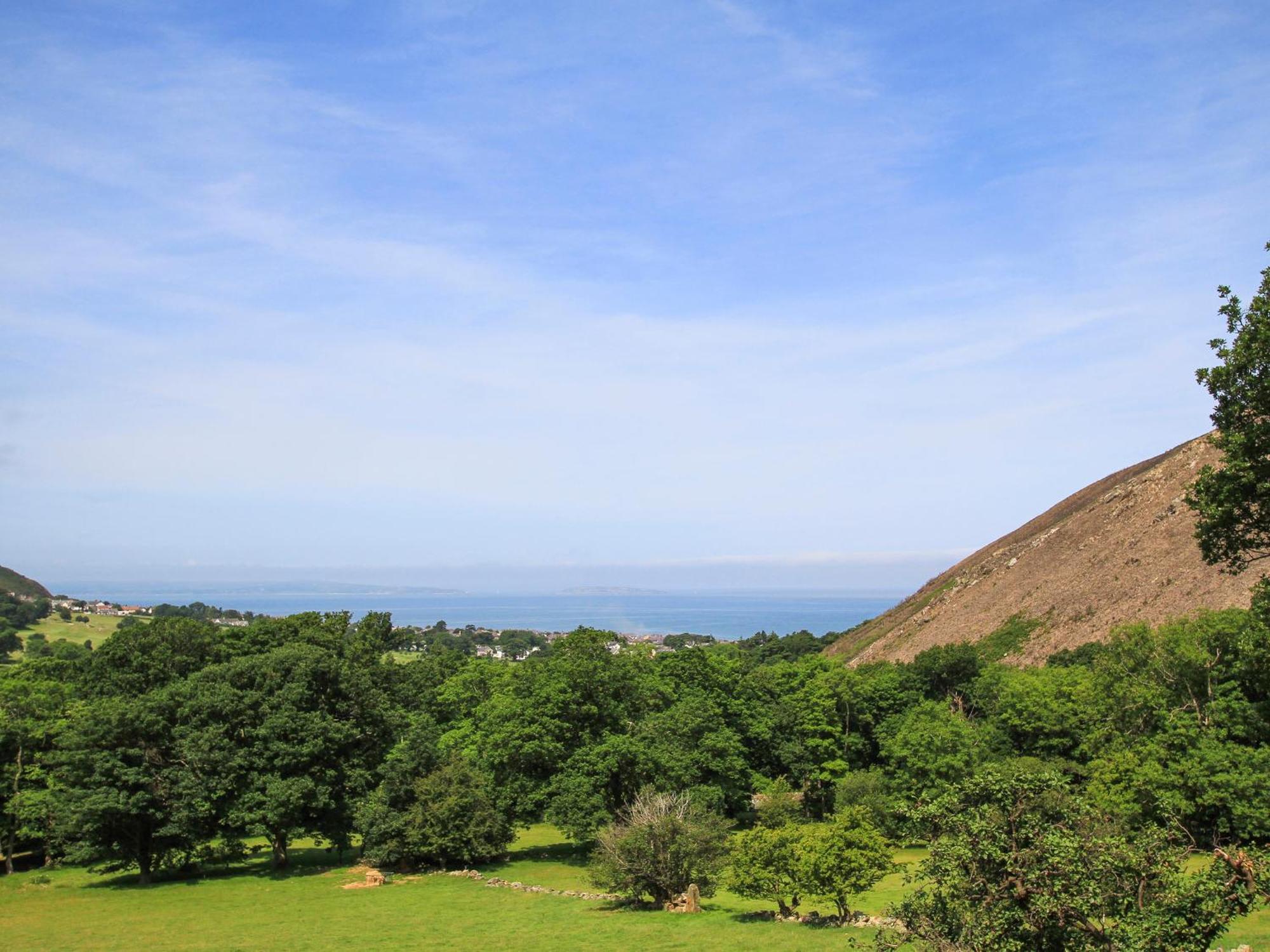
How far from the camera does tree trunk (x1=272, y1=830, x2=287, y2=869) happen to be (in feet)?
120

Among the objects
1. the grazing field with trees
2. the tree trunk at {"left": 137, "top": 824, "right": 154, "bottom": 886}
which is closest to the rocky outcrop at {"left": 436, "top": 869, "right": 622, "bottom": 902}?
the grazing field with trees

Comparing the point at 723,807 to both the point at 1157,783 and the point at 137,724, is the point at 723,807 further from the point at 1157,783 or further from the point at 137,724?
the point at 137,724

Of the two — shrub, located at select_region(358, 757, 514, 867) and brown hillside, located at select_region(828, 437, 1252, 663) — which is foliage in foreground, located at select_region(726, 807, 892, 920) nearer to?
shrub, located at select_region(358, 757, 514, 867)

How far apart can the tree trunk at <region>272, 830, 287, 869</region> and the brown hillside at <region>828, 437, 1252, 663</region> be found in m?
57.4

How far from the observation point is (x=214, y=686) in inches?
1473

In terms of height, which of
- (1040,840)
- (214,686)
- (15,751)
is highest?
(1040,840)

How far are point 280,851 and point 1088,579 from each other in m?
Result: 71.8

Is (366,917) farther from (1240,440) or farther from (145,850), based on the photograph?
(1240,440)

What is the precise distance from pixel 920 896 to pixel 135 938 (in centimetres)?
2406

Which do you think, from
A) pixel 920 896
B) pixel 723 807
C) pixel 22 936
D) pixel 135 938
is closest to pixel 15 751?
pixel 22 936

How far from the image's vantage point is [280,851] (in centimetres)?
3691

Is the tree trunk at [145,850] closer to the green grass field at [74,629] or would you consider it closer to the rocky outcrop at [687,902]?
the rocky outcrop at [687,902]

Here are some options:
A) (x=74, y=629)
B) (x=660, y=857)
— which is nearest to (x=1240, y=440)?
(x=660, y=857)

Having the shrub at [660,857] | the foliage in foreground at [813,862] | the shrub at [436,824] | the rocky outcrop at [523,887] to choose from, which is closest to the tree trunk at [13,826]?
the shrub at [436,824]
